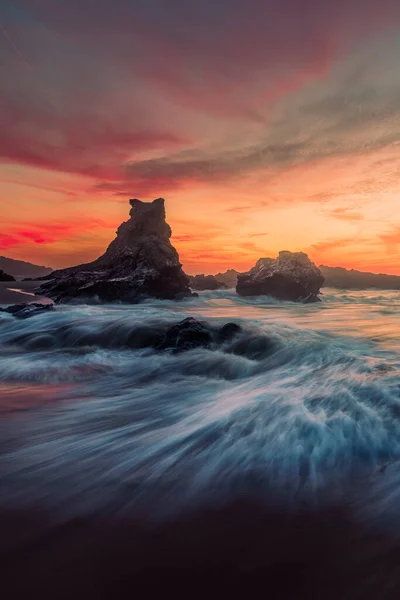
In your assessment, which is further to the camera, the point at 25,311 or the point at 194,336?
the point at 25,311

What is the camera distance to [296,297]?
41344 millimetres

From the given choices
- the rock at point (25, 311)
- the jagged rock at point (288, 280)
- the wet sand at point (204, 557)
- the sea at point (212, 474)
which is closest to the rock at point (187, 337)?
the sea at point (212, 474)

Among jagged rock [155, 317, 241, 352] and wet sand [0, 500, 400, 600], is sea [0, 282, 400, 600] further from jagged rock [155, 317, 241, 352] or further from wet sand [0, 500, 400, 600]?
jagged rock [155, 317, 241, 352]

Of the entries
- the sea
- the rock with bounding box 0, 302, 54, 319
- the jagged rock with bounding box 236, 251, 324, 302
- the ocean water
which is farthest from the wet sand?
the jagged rock with bounding box 236, 251, 324, 302

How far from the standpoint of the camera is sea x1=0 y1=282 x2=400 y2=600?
2652mm

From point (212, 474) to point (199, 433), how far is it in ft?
3.47

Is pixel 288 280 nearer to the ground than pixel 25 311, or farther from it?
farther from it

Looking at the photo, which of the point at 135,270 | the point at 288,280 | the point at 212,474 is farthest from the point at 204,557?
the point at 288,280

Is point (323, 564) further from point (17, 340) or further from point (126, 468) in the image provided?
point (17, 340)

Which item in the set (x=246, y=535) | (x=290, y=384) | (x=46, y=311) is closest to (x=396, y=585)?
(x=246, y=535)

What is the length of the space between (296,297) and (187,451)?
3863 centimetres

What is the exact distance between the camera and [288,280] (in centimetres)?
4166

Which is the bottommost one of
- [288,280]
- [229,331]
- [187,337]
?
[187,337]

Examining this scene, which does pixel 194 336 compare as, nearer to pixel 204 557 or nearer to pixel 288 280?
pixel 204 557
